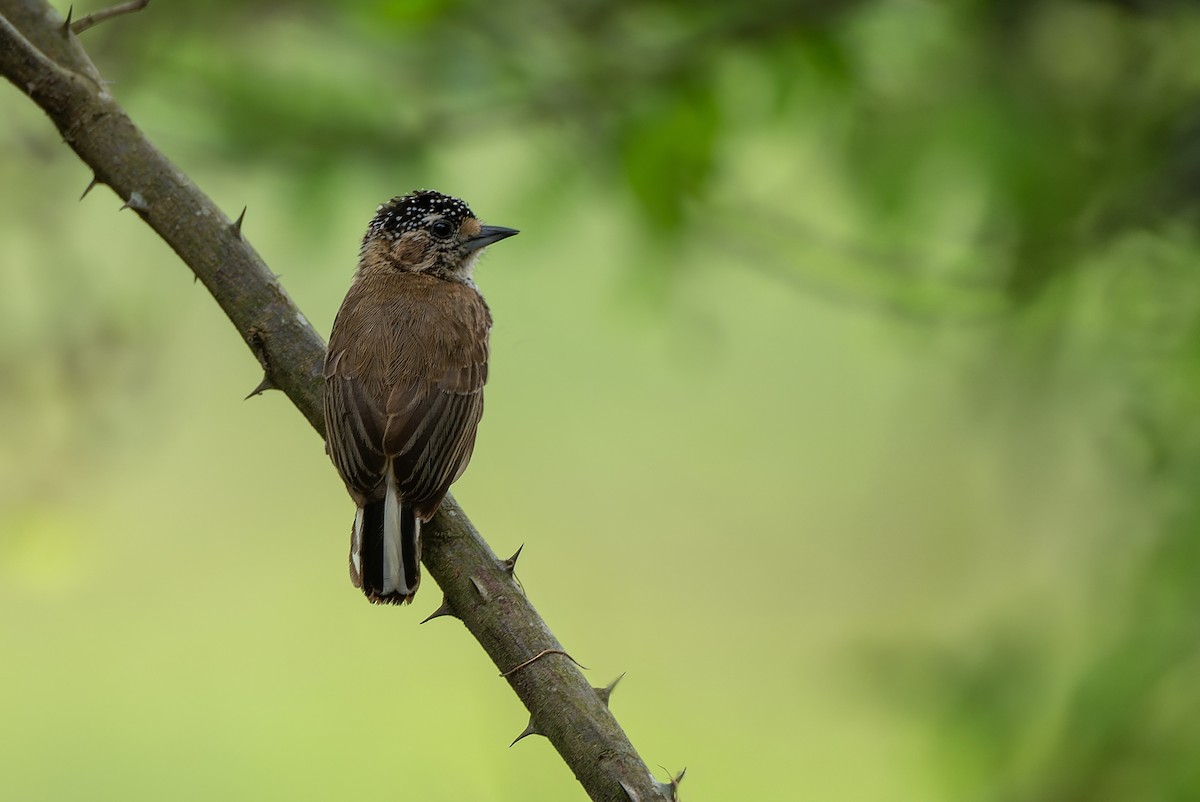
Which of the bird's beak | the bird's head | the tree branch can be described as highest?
the bird's head

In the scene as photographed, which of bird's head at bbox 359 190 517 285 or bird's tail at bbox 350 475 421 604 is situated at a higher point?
bird's head at bbox 359 190 517 285

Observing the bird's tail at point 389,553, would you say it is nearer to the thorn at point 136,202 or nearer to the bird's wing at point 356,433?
the bird's wing at point 356,433

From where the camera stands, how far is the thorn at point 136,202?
11.6 feet

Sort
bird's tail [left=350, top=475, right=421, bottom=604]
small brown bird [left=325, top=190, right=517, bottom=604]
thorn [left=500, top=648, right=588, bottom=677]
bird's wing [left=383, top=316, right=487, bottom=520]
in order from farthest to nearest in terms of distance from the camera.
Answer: bird's wing [left=383, top=316, right=487, bottom=520] < small brown bird [left=325, top=190, right=517, bottom=604] < bird's tail [left=350, top=475, right=421, bottom=604] < thorn [left=500, top=648, right=588, bottom=677]

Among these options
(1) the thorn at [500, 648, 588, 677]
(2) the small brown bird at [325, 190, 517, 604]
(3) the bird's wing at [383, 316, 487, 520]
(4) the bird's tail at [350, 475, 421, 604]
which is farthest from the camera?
(3) the bird's wing at [383, 316, 487, 520]

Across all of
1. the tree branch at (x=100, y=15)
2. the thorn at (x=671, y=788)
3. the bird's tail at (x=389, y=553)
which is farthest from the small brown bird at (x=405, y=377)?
the tree branch at (x=100, y=15)

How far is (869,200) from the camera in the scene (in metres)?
5.39

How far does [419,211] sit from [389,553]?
1.96 m

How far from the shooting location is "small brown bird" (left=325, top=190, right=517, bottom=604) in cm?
398

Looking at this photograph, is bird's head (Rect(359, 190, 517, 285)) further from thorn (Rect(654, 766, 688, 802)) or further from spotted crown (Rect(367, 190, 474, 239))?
thorn (Rect(654, 766, 688, 802))

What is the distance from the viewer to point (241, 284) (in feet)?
11.9

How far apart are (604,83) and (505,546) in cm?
612

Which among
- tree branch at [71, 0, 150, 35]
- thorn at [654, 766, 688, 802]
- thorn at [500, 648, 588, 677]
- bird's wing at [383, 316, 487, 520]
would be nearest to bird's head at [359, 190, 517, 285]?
bird's wing at [383, 316, 487, 520]

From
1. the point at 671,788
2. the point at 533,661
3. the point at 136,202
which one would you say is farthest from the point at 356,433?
the point at 671,788
